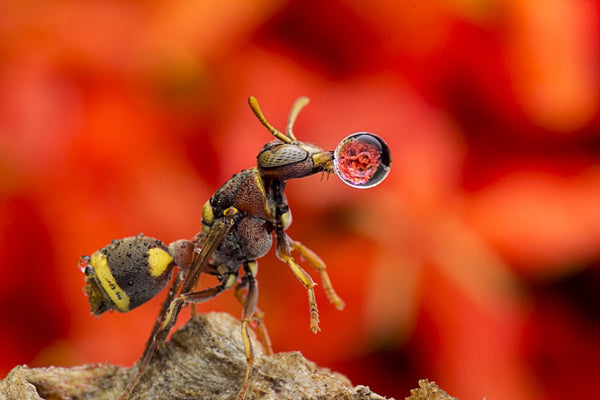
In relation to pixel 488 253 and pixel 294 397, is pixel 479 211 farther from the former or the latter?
pixel 294 397

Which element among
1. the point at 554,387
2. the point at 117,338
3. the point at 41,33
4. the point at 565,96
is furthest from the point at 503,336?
the point at 41,33

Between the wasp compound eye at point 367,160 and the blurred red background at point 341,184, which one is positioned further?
the blurred red background at point 341,184

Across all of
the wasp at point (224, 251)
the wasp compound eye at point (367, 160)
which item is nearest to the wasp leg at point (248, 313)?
the wasp at point (224, 251)

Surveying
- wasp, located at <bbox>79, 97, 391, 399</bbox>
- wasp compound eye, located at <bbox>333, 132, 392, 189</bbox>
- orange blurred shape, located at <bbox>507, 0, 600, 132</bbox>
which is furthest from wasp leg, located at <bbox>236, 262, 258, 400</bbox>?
orange blurred shape, located at <bbox>507, 0, 600, 132</bbox>

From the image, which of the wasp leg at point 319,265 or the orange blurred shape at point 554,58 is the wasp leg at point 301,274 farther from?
the orange blurred shape at point 554,58

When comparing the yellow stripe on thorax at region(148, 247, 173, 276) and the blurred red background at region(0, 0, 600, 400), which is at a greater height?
the blurred red background at region(0, 0, 600, 400)

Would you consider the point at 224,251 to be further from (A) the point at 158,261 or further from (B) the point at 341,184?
(B) the point at 341,184

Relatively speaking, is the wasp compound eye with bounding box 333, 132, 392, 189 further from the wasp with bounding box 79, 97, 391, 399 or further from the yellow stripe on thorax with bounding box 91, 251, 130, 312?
the yellow stripe on thorax with bounding box 91, 251, 130, 312
